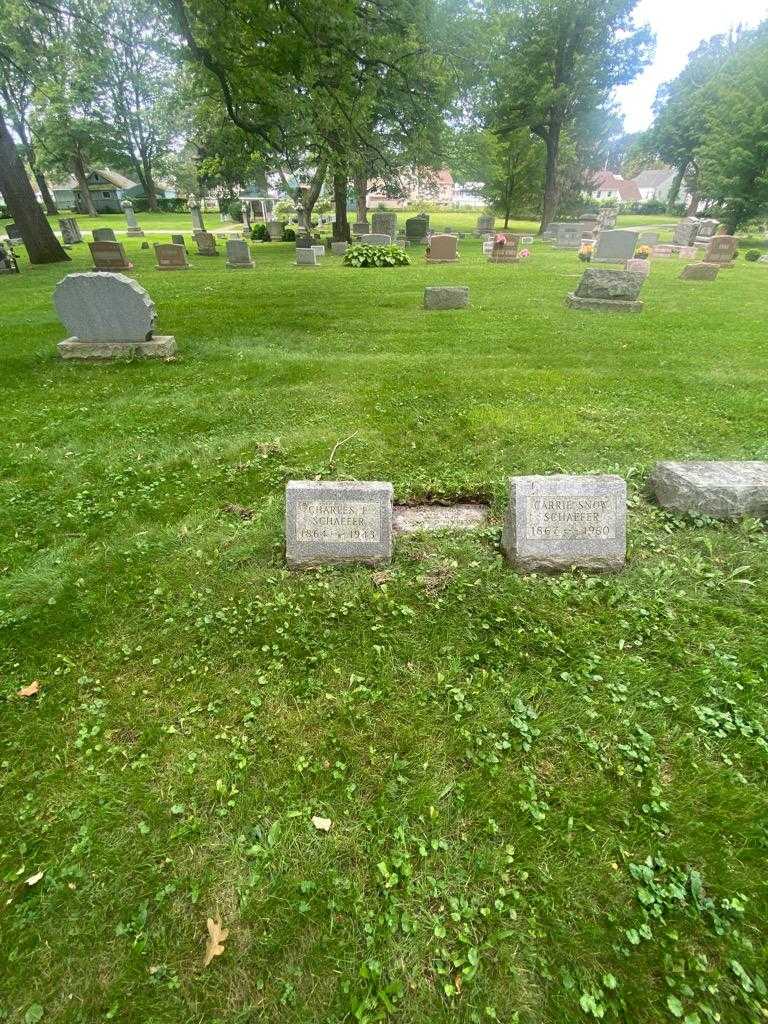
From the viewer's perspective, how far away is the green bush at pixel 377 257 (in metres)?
20.3

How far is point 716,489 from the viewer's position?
4.47 m

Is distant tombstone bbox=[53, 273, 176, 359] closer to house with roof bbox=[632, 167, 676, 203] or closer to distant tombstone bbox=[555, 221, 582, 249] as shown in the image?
distant tombstone bbox=[555, 221, 582, 249]

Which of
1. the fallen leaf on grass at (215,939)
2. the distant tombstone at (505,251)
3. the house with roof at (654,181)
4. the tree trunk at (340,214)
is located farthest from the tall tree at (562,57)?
the house with roof at (654,181)

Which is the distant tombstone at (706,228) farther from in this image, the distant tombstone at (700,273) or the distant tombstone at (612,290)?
the distant tombstone at (612,290)

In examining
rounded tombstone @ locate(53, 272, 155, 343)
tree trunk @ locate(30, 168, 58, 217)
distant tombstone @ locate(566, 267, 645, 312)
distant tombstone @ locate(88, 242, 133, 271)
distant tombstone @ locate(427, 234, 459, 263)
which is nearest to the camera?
rounded tombstone @ locate(53, 272, 155, 343)

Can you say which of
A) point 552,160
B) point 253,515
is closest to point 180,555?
point 253,515

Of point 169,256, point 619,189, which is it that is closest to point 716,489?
point 169,256

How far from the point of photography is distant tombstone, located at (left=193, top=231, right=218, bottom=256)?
2538 cm

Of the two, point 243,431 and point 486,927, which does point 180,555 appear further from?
point 486,927

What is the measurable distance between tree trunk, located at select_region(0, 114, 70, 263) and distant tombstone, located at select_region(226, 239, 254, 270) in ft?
24.2

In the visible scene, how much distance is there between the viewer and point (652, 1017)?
1912 mm

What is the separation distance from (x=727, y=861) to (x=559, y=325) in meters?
10.9

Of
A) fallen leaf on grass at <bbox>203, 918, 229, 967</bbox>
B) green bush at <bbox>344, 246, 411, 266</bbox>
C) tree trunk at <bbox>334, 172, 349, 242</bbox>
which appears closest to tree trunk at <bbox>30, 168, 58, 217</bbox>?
tree trunk at <bbox>334, 172, 349, 242</bbox>

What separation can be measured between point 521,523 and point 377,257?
19421mm
